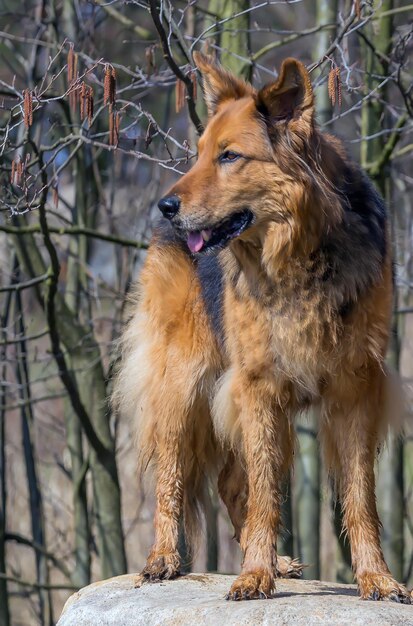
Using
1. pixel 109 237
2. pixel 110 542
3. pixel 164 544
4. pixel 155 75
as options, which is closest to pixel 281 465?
pixel 164 544

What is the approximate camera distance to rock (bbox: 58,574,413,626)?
4465 millimetres

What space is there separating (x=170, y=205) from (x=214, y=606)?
1865 millimetres

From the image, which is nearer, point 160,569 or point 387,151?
point 160,569

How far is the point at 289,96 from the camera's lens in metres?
5.00

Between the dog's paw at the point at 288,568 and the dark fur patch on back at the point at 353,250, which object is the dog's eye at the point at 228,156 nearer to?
the dark fur patch on back at the point at 353,250

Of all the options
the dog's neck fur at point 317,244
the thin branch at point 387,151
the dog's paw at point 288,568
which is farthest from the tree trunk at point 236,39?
the dog's paw at point 288,568

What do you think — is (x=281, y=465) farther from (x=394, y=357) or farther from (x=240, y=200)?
(x=394, y=357)

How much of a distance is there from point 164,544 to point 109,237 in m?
2.43

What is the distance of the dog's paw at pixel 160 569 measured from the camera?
569cm

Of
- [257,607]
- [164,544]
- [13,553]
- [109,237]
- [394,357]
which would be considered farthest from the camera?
[13,553]

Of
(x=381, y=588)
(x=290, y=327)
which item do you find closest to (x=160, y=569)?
(x=381, y=588)

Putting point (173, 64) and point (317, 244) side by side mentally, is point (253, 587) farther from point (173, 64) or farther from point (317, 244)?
point (173, 64)

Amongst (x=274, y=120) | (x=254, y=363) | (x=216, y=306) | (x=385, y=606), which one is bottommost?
(x=385, y=606)

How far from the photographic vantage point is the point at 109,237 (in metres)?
7.34
